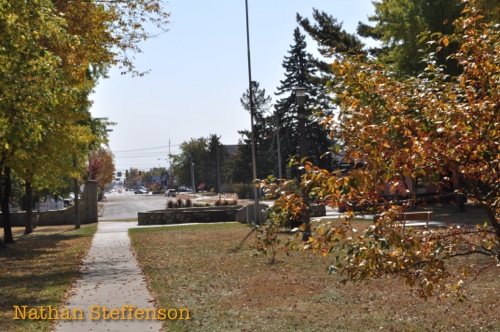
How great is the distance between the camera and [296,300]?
11.1 m

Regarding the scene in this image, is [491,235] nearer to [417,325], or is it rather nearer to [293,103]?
[417,325]

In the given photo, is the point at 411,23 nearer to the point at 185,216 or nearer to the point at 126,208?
the point at 185,216

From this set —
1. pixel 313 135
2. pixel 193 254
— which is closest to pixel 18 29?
pixel 193 254

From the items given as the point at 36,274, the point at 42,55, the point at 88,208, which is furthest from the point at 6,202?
the point at 88,208

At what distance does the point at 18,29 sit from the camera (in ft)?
38.4

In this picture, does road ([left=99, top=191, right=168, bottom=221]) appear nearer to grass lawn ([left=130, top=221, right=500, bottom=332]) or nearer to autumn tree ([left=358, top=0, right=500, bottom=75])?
autumn tree ([left=358, top=0, right=500, bottom=75])

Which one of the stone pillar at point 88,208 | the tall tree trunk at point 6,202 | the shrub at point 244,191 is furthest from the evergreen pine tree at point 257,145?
the tall tree trunk at point 6,202

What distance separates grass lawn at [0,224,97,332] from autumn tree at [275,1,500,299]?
205 inches

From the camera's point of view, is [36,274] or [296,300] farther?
[36,274]

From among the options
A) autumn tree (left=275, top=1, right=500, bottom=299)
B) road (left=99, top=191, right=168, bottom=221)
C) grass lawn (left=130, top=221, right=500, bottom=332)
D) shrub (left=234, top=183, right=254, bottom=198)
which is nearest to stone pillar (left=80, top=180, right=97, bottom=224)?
road (left=99, top=191, right=168, bottom=221)

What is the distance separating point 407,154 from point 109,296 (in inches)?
301

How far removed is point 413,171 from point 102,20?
1539 centimetres

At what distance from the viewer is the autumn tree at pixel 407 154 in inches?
218

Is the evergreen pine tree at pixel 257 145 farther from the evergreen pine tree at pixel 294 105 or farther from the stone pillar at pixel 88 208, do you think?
the stone pillar at pixel 88 208
